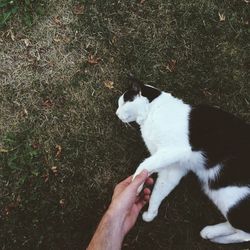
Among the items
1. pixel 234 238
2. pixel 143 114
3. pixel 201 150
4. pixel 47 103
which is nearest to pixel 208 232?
pixel 234 238

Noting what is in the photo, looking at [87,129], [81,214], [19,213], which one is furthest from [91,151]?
[19,213]

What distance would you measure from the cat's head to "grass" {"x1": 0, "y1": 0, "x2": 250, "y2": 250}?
0.45m

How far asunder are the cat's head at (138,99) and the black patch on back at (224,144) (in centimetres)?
41

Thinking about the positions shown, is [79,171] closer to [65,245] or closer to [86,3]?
[65,245]

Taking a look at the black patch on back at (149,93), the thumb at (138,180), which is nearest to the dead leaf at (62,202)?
the thumb at (138,180)

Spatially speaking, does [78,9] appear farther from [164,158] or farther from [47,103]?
[164,158]

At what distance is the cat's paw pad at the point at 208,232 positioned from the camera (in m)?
3.60

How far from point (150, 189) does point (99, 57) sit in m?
1.36

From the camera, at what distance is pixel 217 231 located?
3562 mm

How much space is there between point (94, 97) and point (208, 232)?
5.33 feet

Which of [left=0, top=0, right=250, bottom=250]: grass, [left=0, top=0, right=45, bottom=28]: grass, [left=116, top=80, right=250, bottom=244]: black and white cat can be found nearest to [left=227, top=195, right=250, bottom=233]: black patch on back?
[left=116, top=80, right=250, bottom=244]: black and white cat

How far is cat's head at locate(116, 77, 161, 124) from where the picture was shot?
3.53 metres

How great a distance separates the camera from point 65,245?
3871 mm

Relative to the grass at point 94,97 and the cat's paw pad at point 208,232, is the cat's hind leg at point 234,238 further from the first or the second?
the grass at point 94,97
